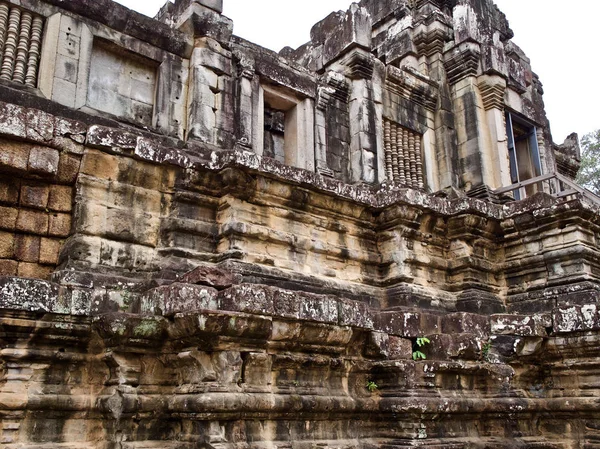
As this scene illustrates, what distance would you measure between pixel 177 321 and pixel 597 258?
6.68 m

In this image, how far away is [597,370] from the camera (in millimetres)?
7914

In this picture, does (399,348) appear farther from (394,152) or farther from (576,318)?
(394,152)

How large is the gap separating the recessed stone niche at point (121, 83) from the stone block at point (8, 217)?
214 cm

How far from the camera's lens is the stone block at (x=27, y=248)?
19.3ft

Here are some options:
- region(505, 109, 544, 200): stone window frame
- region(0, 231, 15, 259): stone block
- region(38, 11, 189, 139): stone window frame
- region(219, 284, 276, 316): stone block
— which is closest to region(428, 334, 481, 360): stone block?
region(219, 284, 276, 316): stone block

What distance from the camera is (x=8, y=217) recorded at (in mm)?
5836

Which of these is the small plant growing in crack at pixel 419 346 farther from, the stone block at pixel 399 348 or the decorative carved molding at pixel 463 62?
the decorative carved molding at pixel 463 62

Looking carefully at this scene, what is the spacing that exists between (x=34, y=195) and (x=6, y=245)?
55cm

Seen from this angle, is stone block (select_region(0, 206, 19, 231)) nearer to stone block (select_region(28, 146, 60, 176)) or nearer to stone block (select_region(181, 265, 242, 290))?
stone block (select_region(28, 146, 60, 176))

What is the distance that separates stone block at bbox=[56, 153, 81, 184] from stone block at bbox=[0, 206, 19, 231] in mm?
518

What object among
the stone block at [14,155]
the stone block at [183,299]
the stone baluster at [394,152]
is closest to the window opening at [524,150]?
the stone baluster at [394,152]

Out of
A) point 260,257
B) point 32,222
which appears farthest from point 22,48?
point 260,257

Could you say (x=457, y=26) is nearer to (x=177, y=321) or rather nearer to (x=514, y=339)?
(x=514, y=339)

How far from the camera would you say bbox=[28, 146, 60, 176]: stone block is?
5.88 m
